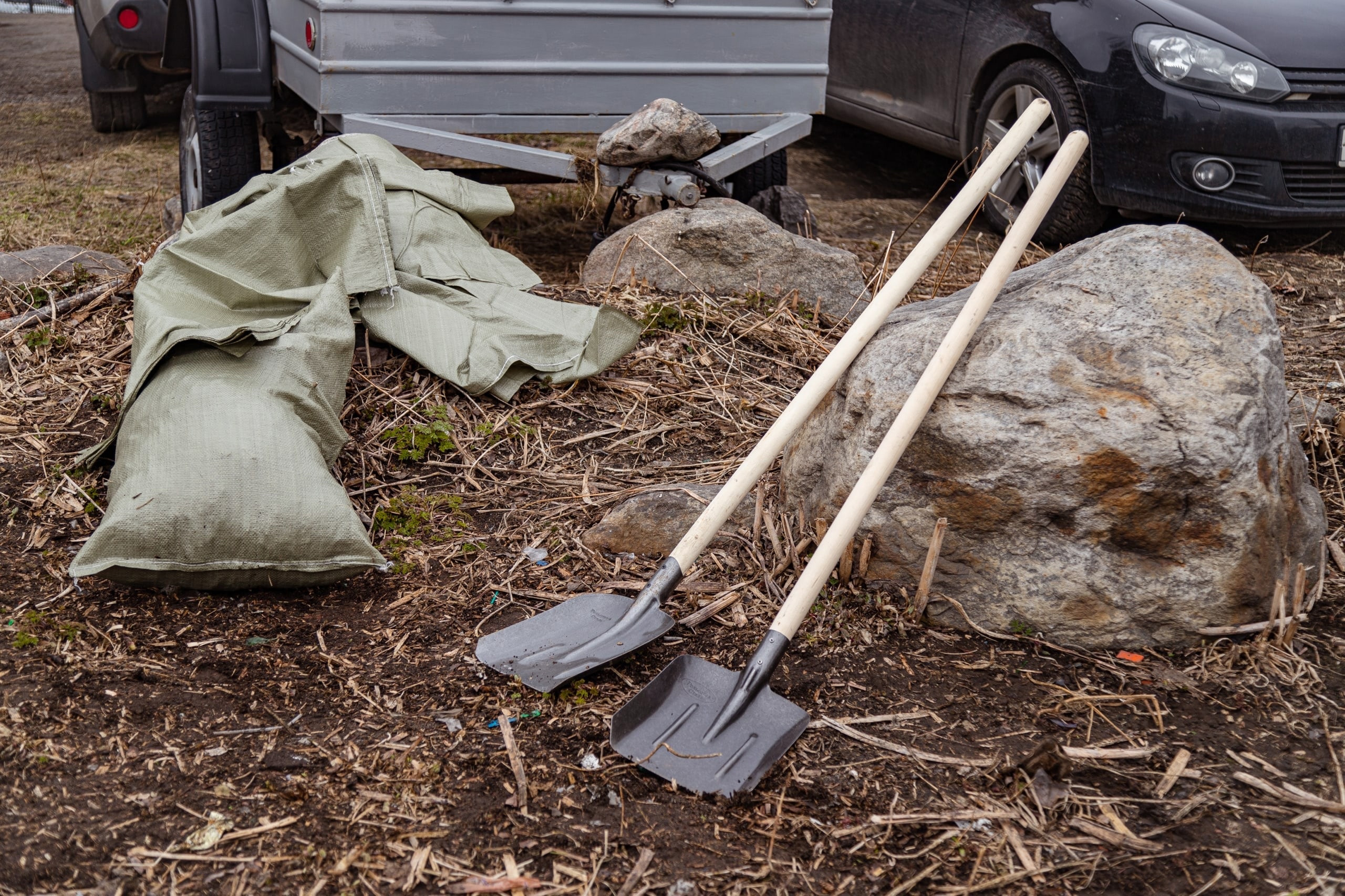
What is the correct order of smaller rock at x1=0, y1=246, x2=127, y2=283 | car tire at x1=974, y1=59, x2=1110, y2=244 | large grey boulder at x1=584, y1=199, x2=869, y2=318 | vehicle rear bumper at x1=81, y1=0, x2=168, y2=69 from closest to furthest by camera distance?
smaller rock at x1=0, y1=246, x2=127, y2=283 < large grey boulder at x1=584, y1=199, x2=869, y2=318 < car tire at x1=974, y1=59, x2=1110, y2=244 < vehicle rear bumper at x1=81, y1=0, x2=168, y2=69

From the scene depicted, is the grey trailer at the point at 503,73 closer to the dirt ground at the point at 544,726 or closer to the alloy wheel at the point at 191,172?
the alloy wheel at the point at 191,172

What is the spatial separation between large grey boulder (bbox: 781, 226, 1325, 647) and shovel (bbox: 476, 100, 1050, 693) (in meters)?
0.15

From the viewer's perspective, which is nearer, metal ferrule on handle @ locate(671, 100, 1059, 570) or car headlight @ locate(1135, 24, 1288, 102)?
metal ferrule on handle @ locate(671, 100, 1059, 570)

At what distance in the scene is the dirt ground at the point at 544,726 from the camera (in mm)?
1772

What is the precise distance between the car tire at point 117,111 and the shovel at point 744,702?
6706 millimetres

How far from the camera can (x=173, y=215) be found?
16.6 feet

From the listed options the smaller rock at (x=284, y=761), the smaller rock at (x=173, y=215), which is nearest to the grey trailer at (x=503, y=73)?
the smaller rock at (x=173, y=215)

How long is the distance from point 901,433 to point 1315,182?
3.38m

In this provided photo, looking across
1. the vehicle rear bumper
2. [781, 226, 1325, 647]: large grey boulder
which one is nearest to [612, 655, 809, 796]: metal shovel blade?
[781, 226, 1325, 647]: large grey boulder

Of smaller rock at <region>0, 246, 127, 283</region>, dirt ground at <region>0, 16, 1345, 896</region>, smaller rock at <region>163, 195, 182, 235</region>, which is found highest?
smaller rock at <region>0, 246, 127, 283</region>

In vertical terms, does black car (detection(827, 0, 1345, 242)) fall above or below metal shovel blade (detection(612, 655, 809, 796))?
above

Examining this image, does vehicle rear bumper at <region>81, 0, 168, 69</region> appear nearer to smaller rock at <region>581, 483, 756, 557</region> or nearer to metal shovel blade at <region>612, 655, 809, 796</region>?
A: smaller rock at <region>581, 483, 756, 557</region>

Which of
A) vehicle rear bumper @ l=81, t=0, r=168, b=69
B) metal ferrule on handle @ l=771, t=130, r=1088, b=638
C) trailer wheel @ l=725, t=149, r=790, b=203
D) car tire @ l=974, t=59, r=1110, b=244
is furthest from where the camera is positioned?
vehicle rear bumper @ l=81, t=0, r=168, b=69

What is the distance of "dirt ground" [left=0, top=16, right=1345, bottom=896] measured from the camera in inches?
69.8
